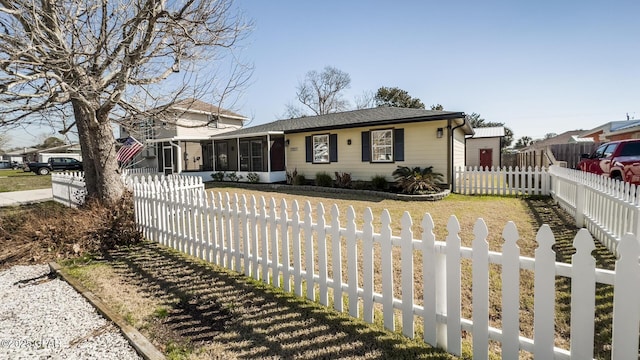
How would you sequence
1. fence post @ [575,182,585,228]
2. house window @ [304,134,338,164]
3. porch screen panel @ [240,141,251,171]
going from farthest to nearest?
porch screen panel @ [240,141,251,171] < house window @ [304,134,338,164] < fence post @ [575,182,585,228]

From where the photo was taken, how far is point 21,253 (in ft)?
17.1

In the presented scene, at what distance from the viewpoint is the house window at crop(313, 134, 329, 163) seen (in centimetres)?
1496

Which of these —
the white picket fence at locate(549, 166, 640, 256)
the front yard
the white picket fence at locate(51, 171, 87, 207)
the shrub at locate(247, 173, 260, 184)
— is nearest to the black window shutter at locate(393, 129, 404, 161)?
the white picket fence at locate(549, 166, 640, 256)

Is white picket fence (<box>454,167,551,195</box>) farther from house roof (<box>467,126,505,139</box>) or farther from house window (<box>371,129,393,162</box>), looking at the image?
house roof (<box>467,126,505,139</box>)

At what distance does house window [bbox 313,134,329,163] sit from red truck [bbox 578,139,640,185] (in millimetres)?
10269

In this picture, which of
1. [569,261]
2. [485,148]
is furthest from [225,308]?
[485,148]

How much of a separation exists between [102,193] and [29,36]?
3.14 meters

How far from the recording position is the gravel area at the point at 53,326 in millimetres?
2596

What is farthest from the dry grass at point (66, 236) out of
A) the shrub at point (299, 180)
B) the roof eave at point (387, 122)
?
the roof eave at point (387, 122)

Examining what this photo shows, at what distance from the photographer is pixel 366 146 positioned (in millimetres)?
13500

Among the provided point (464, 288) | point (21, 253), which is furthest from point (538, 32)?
point (21, 253)

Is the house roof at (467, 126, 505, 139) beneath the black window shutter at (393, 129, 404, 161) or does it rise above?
above

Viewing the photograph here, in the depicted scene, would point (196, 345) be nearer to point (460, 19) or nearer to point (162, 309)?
point (162, 309)

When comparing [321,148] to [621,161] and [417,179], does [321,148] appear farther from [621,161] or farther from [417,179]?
[621,161]
